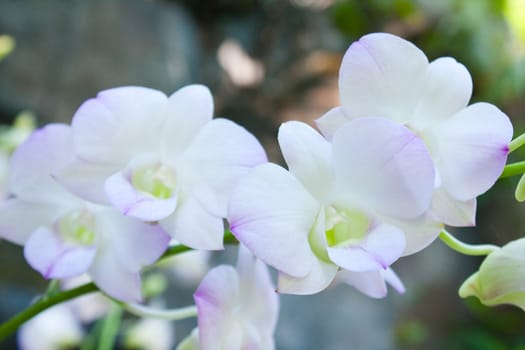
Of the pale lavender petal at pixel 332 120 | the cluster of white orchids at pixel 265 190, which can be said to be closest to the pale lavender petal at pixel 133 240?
the cluster of white orchids at pixel 265 190

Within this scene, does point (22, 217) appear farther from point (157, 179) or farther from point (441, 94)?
point (441, 94)

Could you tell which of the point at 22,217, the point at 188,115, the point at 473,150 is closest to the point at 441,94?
the point at 473,150

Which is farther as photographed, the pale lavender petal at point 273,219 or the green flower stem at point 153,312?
the green flower stem at point 153,312

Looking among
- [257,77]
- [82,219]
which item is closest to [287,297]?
[257,77]

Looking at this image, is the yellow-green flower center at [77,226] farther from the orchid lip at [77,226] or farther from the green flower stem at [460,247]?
the green flower stem at [460,247]

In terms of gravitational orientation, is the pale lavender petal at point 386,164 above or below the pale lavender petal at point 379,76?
below

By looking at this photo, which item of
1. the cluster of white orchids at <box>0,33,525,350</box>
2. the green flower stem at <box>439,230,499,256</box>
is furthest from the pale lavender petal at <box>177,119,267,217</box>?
the green flower stem at <box>439,230,499,256</box>
